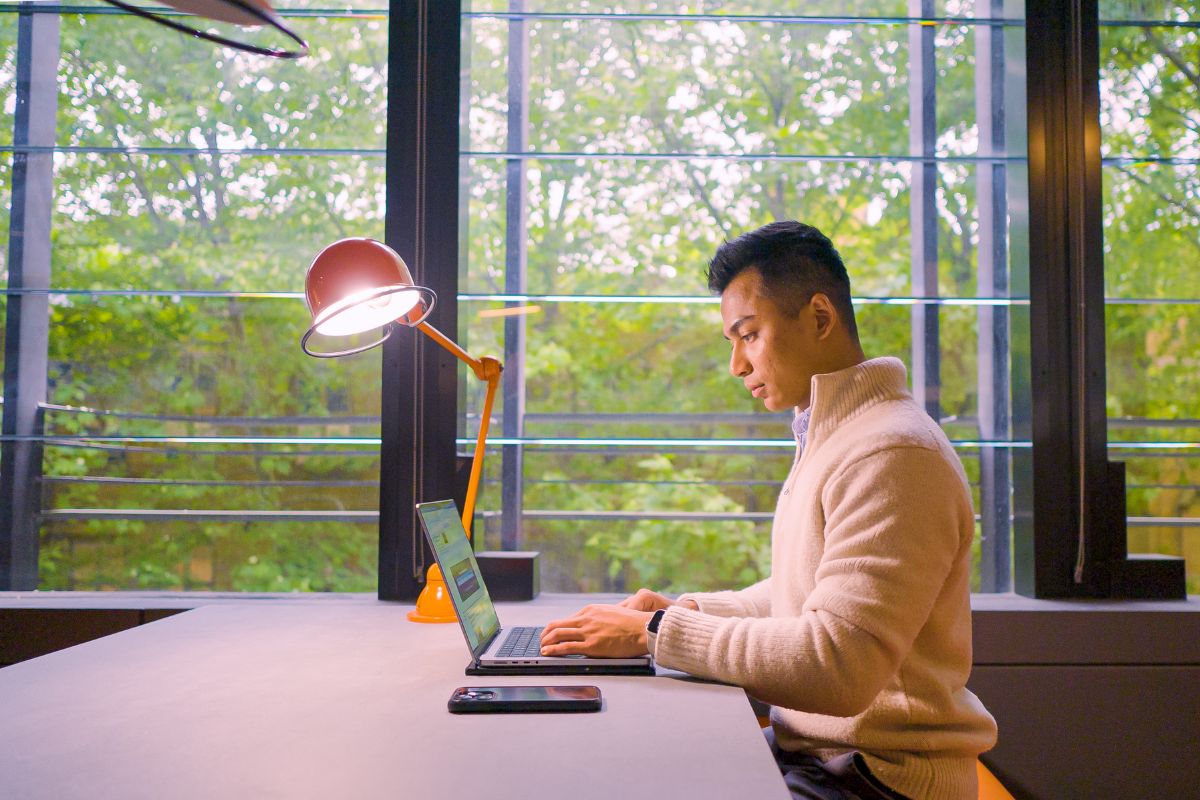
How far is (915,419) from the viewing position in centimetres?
145

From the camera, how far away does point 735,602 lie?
181 cm

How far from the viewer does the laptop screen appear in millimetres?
1549

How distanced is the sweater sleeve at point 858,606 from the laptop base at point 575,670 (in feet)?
0.20

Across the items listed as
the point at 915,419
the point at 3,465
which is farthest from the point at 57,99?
the point at 915,419

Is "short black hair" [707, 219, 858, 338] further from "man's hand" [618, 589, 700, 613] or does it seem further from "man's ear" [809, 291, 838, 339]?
"man's hand" [618, 589, 700, 613]

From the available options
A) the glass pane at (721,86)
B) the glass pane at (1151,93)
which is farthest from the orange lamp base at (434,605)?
the glass pane at (1151,93)

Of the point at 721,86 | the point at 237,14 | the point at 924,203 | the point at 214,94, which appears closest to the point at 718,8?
the point at 721,86

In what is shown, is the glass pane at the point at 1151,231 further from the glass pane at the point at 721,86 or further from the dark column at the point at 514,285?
the dark column at the point at 514,285

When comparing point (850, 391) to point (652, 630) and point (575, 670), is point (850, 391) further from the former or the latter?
point (575, 670)

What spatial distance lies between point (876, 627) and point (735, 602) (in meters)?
0.58

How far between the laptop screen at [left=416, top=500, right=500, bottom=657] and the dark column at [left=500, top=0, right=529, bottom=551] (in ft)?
3.24

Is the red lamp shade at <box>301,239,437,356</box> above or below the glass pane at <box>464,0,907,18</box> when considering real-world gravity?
below

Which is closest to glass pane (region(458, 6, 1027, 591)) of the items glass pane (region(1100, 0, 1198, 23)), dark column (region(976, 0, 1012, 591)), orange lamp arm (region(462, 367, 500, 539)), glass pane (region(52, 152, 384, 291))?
dark column (region(976, 0, 1012, 591))

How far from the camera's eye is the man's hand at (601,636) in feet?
4.84
